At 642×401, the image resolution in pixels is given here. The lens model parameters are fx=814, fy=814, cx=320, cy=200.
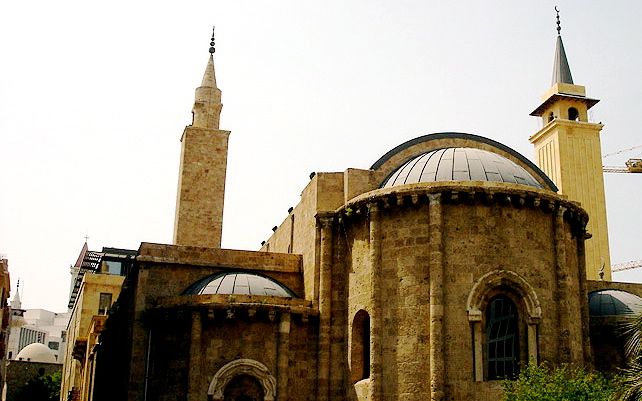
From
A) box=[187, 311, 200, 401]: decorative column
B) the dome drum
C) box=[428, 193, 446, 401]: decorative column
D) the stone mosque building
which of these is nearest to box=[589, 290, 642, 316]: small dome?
the stone mosque building

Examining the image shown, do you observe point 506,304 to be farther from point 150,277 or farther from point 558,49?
point 558,49

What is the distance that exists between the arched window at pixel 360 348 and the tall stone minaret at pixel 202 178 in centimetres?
1022

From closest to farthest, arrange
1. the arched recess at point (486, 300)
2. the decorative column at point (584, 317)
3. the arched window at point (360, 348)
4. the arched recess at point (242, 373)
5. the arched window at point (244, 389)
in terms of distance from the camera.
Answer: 1. the arched recess at point (486, 300)
2. the arched recess at point (242, 373)
3. the arched window at point (360, 348)
4. the arched window at point (244, 389)
5. the decorative column at point (584, 317)

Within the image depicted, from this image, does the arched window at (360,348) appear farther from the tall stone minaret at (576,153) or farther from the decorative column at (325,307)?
the tall stone minaret at (576,153)

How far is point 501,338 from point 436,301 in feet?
6.35

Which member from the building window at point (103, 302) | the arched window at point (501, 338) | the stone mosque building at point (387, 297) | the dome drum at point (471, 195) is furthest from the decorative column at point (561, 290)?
the building window at point (103, 302)

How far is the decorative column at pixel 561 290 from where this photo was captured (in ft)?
63.3

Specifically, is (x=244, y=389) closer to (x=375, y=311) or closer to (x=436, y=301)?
(x=375, y=311)

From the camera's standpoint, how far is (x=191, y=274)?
904 inches

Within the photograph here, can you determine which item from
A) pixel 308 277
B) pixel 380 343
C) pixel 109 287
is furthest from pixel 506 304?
pixel 109 287

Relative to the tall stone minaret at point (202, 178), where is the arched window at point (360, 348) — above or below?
below

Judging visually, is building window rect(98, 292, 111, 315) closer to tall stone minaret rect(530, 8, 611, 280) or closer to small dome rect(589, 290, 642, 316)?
tall stone minaret rect(530, 8, 611, 280)

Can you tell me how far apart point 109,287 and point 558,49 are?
25893 mm

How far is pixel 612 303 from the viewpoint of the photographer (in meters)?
23.5
